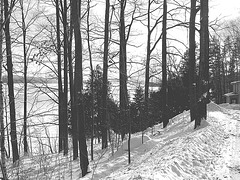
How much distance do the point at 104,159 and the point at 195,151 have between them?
166 inches

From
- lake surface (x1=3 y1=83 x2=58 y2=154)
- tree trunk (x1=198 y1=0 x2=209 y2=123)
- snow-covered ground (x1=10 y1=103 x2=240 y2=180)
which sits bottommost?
snow-covered ground (x1=10 y1=103 x2=240 y2=180)

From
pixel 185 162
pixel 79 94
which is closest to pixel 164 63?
pixel 79 94

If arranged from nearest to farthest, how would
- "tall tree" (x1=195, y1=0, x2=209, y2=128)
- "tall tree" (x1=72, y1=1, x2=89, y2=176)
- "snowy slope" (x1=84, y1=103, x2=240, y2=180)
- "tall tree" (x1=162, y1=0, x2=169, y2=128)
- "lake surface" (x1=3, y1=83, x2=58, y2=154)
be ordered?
"lake surface" (x1=3, y1=83, x2=58, y2=154) → "snowy slope" (x1=84, y1=103, x2=240, y2=180) → "tall tree" (x1=72, y1=1, x2=89, y2=176) → "tall tree" (x1=195, y1=0, x2=209, y2=128) → "tall tree" (x1=162, y1=0, x2=169, y2=128)

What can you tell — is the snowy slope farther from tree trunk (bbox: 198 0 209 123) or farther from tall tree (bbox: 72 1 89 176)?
tree trunk (bbox: 198 0 209 123)

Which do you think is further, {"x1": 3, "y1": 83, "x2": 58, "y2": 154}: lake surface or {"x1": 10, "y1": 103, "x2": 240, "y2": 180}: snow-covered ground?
{"x1": 10, "y1": 103, "x2": 240, "y2": 180}: snow-covered ground

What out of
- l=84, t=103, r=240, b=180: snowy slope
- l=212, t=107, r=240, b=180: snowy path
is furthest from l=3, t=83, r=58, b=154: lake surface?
l=212, t=107, r=240, b=180: snowy path

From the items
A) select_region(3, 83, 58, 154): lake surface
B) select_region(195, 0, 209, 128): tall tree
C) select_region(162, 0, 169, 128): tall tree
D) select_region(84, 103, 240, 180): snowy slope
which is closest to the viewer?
select_region(3, 83, 58, 154): lake surface

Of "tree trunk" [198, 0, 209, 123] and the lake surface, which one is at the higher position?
"tree trunk" [198, 0, 209, 123]

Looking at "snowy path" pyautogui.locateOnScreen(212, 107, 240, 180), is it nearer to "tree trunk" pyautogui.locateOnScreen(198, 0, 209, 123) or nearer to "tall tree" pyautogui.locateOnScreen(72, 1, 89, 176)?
"tree trunk" pyautogui.locateOnScreen(198, 0, 209, 123)

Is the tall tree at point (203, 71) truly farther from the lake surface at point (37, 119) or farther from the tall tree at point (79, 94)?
the lake surface at point (37, 119)

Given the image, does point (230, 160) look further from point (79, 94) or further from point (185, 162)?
point (79, 94)

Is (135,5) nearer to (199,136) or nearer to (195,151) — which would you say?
(199,136)

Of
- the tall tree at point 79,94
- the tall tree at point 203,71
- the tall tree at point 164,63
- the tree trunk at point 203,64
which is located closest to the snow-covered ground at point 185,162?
the tall tree at point 79,94

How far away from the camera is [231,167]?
191 inches
